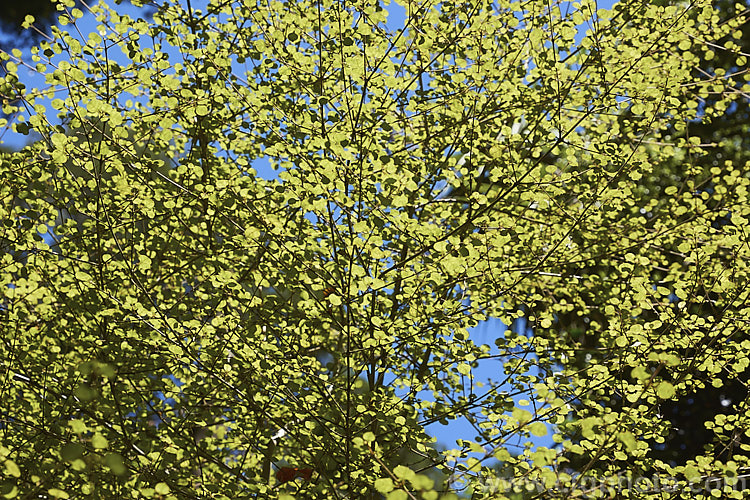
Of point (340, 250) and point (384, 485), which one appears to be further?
point (340, 250)

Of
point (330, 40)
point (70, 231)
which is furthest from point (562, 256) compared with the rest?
point (70, 231)

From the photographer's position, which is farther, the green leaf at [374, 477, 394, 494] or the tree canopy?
the tree canopy

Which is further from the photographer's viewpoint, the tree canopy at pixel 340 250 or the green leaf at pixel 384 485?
the tree canopy at pixel 340 250

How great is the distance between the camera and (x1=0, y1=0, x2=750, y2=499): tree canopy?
312 centimetres

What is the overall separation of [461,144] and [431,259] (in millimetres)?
907

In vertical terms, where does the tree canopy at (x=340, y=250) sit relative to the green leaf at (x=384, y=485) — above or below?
above

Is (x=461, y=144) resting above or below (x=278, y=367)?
above

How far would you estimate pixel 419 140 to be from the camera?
13.4ft

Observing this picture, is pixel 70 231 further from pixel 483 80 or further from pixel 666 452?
pixel 666 452

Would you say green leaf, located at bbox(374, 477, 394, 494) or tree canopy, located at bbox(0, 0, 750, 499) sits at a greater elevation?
tree canopy, located at bbox(0, 0, 750, 499)

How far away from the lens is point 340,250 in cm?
338

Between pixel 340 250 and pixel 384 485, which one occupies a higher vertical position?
pixel 340 250

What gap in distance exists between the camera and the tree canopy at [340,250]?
3125 mm

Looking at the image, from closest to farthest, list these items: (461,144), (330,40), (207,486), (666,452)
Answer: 1. (207,486)
2. (330,40)
3. (461,144)
4. (666,452)
